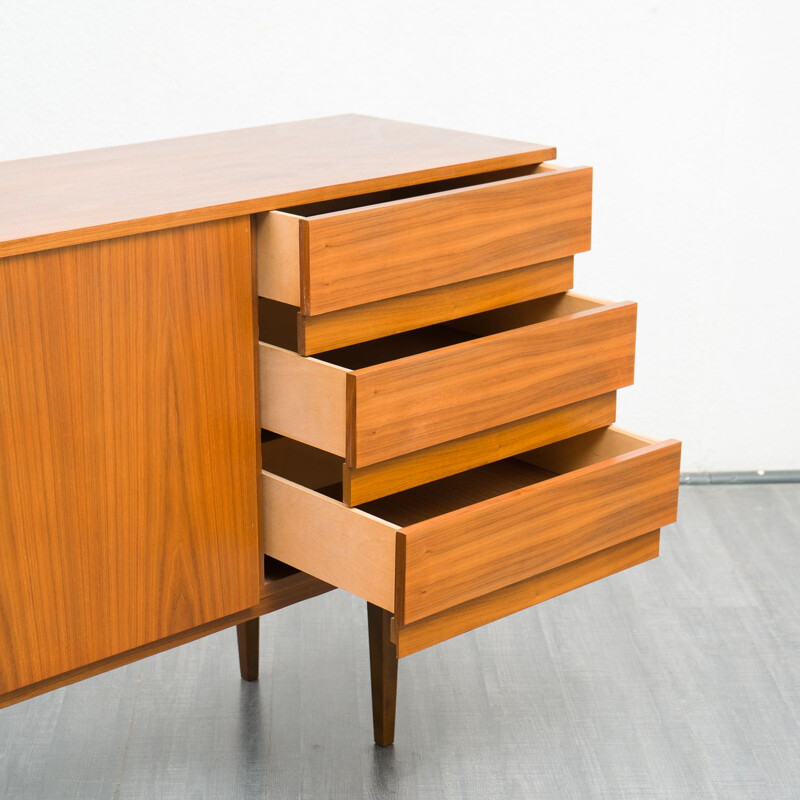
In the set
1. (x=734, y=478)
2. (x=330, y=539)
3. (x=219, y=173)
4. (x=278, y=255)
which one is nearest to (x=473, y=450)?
(x=330, y=539)

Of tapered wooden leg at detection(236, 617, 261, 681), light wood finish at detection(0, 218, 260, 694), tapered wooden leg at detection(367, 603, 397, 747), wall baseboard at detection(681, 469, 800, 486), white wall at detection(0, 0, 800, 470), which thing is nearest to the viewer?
light wood finish at detection(0, 218, 260, 694)

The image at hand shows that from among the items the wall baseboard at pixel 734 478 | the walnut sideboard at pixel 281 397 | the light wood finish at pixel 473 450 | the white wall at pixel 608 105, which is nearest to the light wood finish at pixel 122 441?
the walnut sideboard at pixel 281 397

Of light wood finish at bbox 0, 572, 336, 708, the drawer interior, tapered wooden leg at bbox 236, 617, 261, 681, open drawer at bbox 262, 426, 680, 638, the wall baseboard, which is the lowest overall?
the wall baseboard

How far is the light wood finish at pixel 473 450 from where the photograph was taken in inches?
54.7

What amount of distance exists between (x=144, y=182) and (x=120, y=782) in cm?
78

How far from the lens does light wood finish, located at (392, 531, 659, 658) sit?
141 cm

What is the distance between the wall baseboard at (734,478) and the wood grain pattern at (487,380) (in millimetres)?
1153

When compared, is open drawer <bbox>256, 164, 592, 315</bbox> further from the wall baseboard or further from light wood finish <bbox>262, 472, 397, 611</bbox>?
the wall baseboard

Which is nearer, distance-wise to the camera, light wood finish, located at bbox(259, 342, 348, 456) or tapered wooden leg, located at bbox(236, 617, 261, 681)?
light wood finish, located at bbox(259, 342, 348, 456)

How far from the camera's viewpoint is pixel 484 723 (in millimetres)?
1792

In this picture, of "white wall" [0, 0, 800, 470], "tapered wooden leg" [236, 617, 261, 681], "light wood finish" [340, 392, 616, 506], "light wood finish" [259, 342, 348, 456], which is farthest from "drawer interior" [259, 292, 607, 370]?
"white wall" [0, 0, 800, 470]

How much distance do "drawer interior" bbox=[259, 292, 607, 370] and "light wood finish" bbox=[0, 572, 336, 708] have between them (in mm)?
292

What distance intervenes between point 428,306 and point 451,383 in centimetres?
10

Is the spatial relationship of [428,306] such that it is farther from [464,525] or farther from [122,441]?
[122,441]
